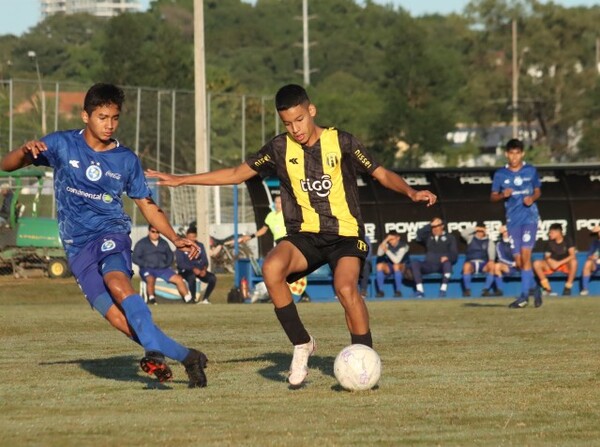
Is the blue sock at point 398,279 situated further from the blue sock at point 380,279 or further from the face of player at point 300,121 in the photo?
the face of player at point 300,121

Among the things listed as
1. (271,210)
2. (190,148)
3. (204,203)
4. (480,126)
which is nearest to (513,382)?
(271,210)

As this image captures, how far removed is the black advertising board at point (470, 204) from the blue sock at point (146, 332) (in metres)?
18.6

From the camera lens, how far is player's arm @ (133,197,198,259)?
9297 mm

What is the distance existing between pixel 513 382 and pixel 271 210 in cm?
1790

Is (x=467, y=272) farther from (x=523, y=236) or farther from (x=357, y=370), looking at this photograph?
(x=357, y=370)

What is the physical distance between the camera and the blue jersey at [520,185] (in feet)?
60.7

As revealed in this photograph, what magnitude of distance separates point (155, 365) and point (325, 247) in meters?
1.53

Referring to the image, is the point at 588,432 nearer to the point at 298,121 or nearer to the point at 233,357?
the point at 298,121

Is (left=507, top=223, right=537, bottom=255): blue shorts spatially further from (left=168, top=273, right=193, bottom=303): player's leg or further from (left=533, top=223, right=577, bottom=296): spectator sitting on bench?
(left=168, top=273, right=193, bottom=303): player's leg

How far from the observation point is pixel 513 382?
9484 mm

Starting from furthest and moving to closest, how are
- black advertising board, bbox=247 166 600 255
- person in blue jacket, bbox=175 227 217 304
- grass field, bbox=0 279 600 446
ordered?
black advertising board, bbox=247 166 600 255
person in blue jacket, bbox=175 227 217 304
grass field, bbox=0 279 600 446

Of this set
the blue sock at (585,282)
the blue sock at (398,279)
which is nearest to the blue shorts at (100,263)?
the blue sock at (398,279)

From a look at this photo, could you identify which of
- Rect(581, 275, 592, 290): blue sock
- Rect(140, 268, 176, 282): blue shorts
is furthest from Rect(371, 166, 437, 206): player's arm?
Rect(581, 275, 592, 290): blue sock

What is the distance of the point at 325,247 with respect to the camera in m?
9.61
